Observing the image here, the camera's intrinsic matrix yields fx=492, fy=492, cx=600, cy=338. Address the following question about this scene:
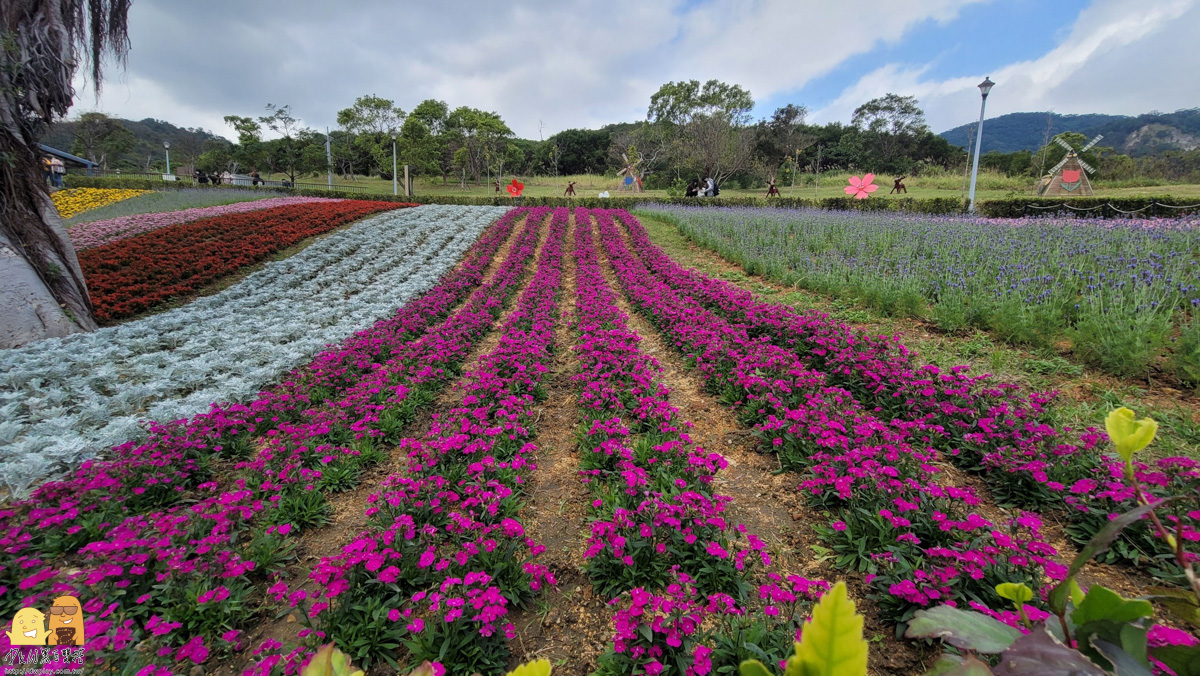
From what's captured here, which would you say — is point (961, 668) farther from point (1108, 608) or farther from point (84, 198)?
point (84, 198)

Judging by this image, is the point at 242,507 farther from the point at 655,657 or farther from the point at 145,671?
the point at 655,657

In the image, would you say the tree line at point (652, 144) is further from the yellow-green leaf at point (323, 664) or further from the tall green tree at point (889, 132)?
the yellow-green leaf at point (323, 664)

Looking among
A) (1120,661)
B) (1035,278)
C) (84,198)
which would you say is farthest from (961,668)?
(84,198)

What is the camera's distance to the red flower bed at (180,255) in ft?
26.5

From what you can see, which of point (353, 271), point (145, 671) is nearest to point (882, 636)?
point (145, 671)

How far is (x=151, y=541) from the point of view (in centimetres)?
265

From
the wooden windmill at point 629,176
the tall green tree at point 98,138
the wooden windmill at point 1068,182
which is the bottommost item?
the wooden windmill at point 1068,182

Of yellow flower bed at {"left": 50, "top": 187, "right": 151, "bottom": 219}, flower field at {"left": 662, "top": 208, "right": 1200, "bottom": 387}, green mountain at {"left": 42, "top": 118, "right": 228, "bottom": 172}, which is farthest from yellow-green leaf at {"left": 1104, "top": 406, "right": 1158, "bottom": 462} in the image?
green mountain at {"left": 42, "top": 118, "right": 228, "bottom": 172}

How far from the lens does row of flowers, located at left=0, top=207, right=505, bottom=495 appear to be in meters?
3.83

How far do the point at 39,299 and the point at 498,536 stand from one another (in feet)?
23.6

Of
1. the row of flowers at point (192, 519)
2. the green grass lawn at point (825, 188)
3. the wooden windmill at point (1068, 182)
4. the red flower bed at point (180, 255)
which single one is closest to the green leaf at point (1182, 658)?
the row of flowers at point (192, 519)

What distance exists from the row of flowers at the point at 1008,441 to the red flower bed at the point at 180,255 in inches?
395

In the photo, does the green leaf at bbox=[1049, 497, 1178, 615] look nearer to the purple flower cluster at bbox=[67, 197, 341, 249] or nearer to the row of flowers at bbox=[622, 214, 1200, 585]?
the row of flowers at bbox=[622, 214, 1200, 585]

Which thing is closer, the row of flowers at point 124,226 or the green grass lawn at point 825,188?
the row of flowers at point 124,226
